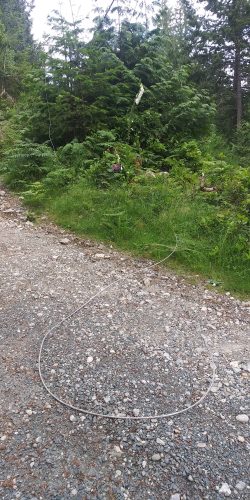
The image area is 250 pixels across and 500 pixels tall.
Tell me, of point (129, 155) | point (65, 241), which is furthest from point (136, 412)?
point (129, 155)

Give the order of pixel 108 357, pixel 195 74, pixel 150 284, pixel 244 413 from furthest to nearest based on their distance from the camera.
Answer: pixel 195 74 < pixel 150 284 < pixel 108 357 < pixel 244 413

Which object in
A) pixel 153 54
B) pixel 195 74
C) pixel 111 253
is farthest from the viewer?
pixel 195 74

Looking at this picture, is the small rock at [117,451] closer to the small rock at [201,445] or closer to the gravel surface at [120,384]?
the gravel surface at [120,384]

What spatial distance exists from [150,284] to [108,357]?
1619 mm

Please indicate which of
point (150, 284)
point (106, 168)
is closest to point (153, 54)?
point (106, 168)

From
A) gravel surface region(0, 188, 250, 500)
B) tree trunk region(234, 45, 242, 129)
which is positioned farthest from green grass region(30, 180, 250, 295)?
tree trunk region(234, 45, 242, 129)

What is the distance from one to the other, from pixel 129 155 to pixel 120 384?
606 cm

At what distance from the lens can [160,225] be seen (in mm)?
6023

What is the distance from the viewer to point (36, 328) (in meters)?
3.86

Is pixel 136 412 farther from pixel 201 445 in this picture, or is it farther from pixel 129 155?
pixel 129 155

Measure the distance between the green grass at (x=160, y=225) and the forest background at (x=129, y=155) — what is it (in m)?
0.02

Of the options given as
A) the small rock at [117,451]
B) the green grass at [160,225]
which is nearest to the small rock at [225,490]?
the small rock at [117,451]

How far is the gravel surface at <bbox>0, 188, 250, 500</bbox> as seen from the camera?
236cm

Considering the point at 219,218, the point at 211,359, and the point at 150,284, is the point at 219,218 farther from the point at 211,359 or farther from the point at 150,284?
the point at 211,359
